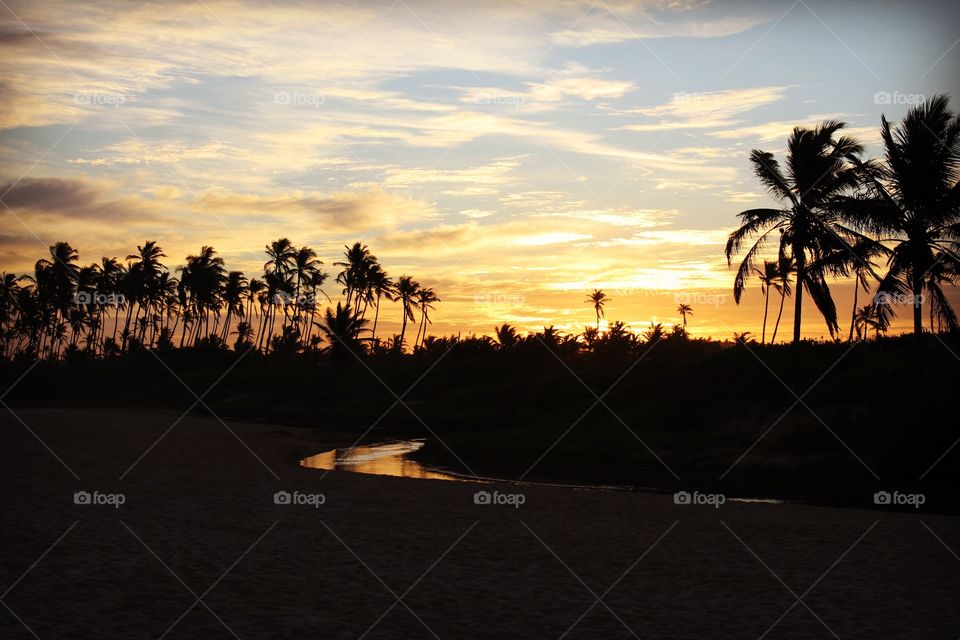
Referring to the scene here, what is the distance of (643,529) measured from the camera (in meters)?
16.9

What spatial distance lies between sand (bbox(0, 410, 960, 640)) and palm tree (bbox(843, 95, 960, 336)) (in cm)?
1066

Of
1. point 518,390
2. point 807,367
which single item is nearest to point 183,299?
point 518,390

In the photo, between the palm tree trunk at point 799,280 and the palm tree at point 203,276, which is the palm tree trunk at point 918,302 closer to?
the palm tree trunk at point 799,280

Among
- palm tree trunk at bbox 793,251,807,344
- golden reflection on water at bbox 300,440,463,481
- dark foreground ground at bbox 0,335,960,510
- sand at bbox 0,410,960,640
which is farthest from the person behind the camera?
palm tree trunk at bbox 793,251,807,344

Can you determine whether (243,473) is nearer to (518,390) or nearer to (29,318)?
(518,390)

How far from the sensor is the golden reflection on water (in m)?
28.5

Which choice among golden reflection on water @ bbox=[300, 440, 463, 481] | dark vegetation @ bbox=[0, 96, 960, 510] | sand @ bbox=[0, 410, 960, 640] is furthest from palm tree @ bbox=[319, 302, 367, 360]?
sand @ bbox=[0, 410, 960, 640]

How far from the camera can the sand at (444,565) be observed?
9828mm

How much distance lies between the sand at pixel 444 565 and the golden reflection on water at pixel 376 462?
6.21m

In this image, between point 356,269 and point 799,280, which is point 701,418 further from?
point 356,269

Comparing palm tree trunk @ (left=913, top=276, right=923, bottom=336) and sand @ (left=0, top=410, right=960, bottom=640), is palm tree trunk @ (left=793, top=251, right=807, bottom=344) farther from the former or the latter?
sand @ (left=0, top=410, right=960, bottom=640)

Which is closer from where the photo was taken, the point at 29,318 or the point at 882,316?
the point at 882,316

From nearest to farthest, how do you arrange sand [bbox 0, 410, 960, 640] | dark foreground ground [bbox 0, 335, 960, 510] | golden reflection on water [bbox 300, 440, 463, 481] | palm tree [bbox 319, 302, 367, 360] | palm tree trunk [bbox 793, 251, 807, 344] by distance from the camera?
sand [bbox 0, 410, 960, 640]
dark foreground ground [bbox 0, 335, 960, 510]
golden reflection on water [bbox 300, 440, 463, 481]
palm tree trunk [bbox 793, 251, 807, 344]
palm tree [bbox 319, 302, 367, 360]

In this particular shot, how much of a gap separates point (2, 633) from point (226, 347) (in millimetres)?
106233
